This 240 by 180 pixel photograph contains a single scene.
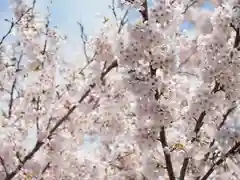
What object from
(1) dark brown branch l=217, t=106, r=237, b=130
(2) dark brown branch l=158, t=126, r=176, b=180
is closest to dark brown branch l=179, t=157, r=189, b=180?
(2) dark brown branch l=158, t=126, r=176, b=180

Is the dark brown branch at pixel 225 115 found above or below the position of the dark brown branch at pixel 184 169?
above

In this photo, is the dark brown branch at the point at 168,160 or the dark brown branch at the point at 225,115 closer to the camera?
the dark brown branch at the point at 168,160

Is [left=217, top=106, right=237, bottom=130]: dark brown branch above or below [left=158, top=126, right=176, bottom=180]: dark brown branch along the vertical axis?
above

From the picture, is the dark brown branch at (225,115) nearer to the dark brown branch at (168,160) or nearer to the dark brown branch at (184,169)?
the dark brown branch at (184,169)

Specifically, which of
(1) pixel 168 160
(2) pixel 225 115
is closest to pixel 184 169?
(1) pixel 168 160

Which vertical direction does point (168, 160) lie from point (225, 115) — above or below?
below

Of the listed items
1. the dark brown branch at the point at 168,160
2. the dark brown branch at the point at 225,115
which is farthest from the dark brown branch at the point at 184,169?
the dark brown branch at the point at 225,115

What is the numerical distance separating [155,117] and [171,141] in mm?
772

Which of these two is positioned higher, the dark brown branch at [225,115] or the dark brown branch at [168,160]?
the dark brown branch at [225,115]

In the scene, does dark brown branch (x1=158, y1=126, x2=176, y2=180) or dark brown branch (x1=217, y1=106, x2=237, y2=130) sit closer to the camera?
dark brown branch (x1=158, y1=126, x2=176, y2=180)

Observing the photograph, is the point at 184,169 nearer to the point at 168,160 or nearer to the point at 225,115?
the point at 168,160

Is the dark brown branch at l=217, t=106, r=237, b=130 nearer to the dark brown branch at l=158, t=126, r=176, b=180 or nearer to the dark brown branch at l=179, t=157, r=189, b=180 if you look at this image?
the dark brown branch at l=179, t=157, r=189, b=180

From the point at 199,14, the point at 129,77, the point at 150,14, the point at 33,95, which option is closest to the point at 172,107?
the point at 129,77

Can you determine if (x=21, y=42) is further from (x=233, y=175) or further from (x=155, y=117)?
(x=233, y=175)
